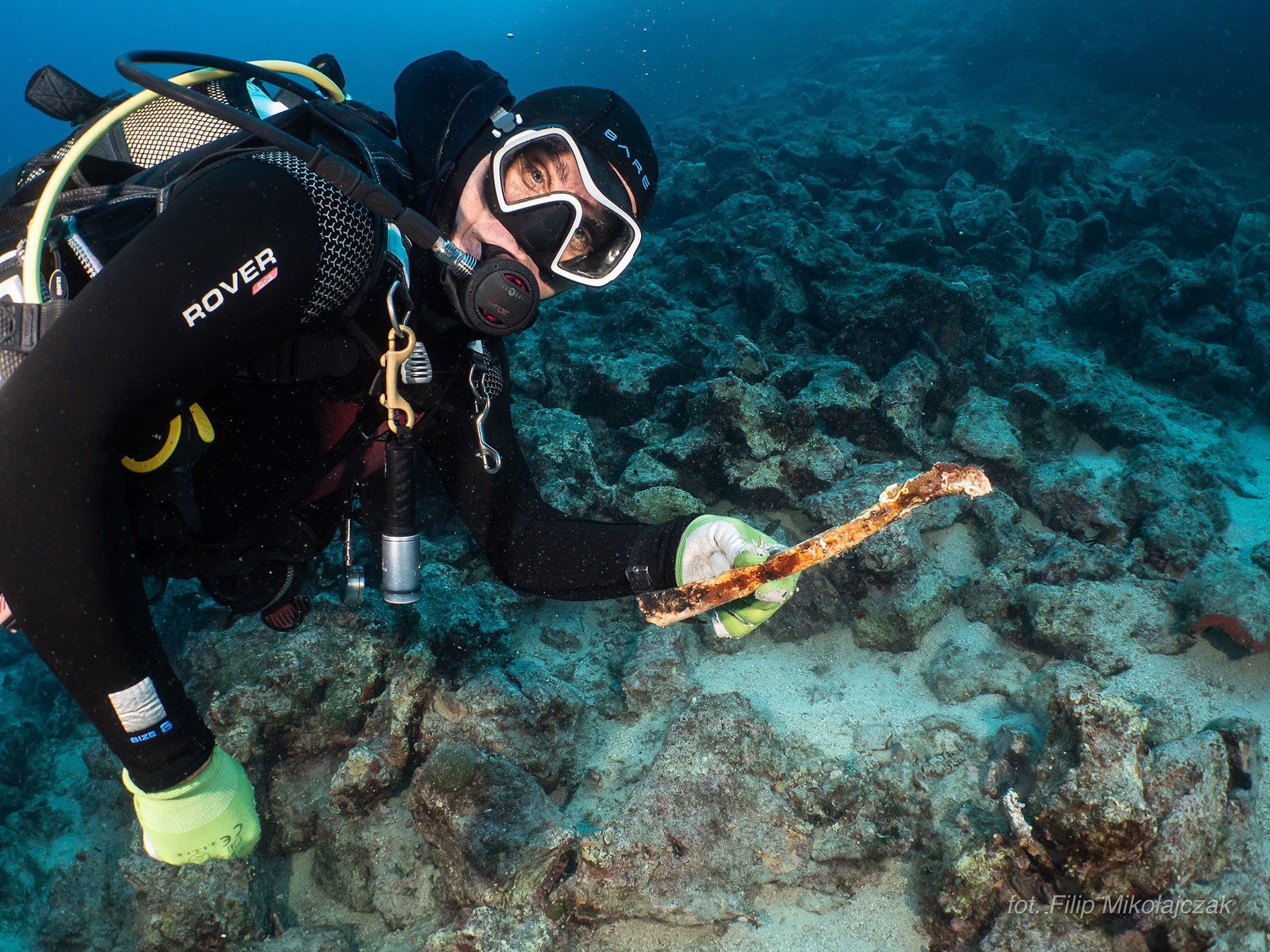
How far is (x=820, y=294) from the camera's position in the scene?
6469 mm

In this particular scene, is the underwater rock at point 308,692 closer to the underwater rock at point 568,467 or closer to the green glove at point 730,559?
the underwater rock at point 568,467

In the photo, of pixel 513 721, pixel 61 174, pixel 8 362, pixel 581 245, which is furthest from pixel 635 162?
pixel 513 721

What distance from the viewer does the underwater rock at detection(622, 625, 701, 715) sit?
3.73 metres

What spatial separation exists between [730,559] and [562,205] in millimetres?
1385

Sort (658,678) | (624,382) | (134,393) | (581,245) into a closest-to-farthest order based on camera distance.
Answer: (134,393), (581,245), (658,678), (624,382)

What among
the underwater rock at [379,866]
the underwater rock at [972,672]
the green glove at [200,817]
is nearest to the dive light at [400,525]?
the green glove at [200,817]

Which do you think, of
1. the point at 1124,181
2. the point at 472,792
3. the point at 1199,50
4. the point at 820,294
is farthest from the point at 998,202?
the point at 1199,50

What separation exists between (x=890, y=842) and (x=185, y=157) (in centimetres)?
364

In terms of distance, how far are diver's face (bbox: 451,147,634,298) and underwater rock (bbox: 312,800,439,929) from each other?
284cm

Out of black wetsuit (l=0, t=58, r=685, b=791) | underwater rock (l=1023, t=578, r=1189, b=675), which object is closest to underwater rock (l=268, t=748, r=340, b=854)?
black wetsuit (l=0, t=58, r=685, b=791)

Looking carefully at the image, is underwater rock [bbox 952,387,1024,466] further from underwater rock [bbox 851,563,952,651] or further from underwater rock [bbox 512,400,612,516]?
underwater rock [bbox 512,400,612,516]

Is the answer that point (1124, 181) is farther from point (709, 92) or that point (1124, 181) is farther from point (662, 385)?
point (709, 92)

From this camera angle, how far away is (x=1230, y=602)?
11.8ft

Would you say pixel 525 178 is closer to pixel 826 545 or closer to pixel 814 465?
pixel 826 545
